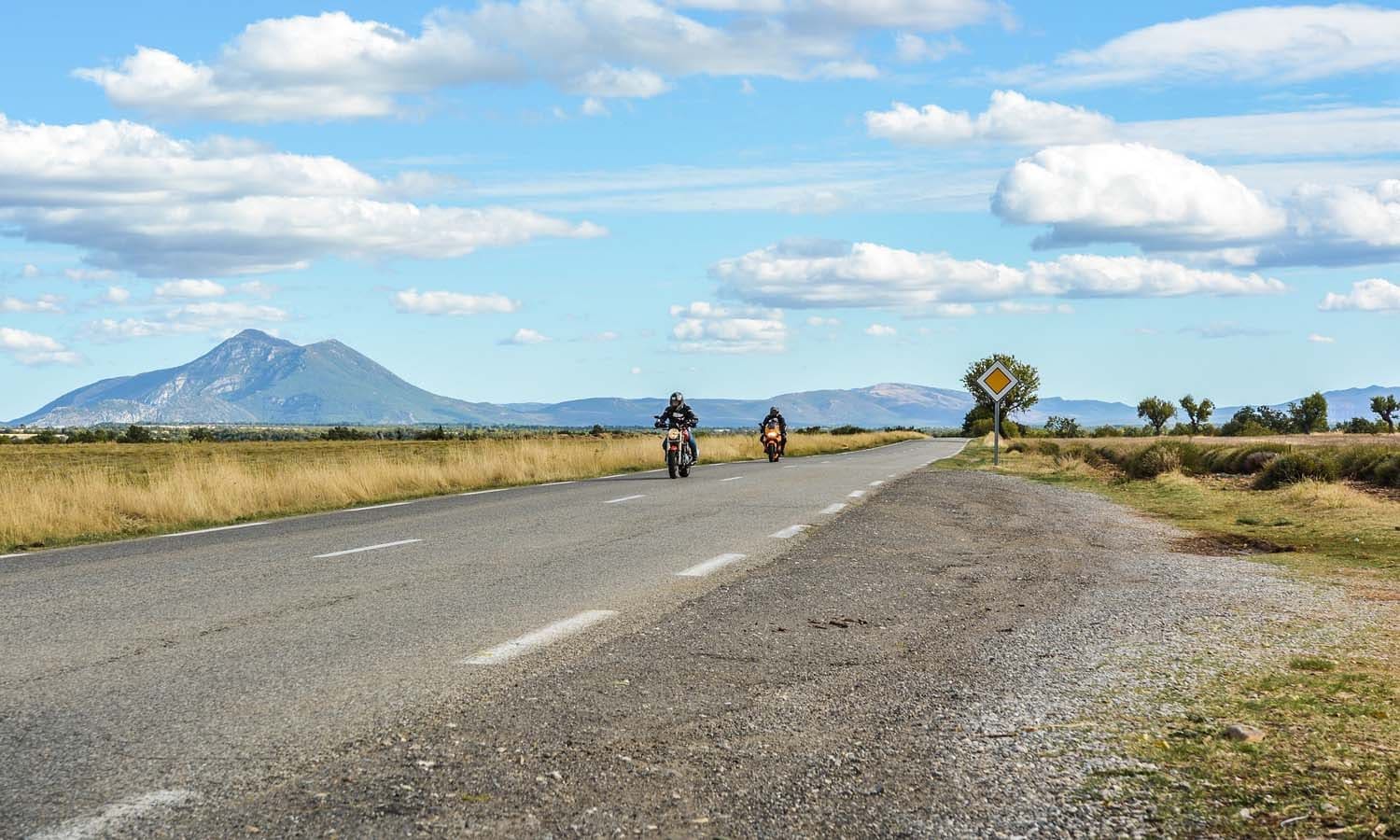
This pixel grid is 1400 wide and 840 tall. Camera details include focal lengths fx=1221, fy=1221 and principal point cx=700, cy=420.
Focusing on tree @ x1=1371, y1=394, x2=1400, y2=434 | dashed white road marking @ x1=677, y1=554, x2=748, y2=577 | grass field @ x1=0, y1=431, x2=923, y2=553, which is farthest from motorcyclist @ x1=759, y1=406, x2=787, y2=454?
tree @ x1=1371, y1=394, x2=1400, y2=434

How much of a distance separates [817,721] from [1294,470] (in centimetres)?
2161

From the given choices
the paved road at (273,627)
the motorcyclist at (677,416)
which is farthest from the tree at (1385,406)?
the paved road at (273,627)

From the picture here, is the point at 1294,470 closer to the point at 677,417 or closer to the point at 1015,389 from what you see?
the point at 677,417

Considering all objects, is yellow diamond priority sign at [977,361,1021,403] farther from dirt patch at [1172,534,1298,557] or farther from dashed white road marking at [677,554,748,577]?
dashed white road marking at [677,554,748,577]

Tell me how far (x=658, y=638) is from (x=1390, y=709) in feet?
11.6

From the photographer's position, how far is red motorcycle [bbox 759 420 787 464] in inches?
1489

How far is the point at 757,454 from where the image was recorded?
47188 millimetres

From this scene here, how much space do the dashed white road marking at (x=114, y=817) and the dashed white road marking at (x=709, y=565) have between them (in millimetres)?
5808

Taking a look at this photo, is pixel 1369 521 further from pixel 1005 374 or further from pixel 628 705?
pixel 1005 374

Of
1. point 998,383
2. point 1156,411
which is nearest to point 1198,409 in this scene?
point 1156,411

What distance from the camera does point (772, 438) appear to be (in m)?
37.9

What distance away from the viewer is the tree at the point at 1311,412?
11231 cm

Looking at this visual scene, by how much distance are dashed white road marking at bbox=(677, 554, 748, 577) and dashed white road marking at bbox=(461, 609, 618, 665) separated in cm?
193

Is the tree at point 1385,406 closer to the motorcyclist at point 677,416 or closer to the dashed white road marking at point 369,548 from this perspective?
the motorcyclist at point 677,416
